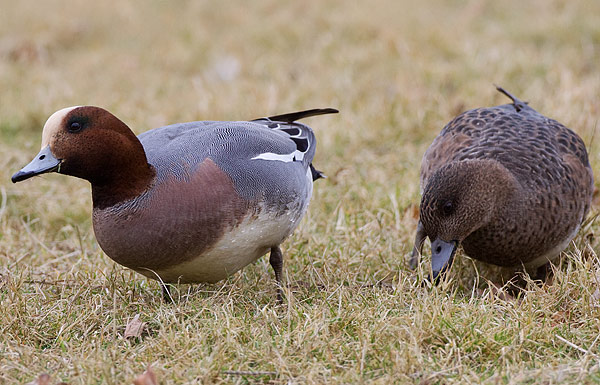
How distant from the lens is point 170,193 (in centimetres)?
274

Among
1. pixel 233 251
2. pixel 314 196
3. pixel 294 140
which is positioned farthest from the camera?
pixel 314 196

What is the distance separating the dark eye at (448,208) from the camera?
303cm

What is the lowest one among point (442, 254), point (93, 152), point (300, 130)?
point (442, 254)

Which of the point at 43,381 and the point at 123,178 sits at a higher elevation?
the point at 123,178

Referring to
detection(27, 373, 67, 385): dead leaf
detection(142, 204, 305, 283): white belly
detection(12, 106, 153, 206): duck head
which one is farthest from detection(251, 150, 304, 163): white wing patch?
detection(27, 373, 67, 385): dead leaf

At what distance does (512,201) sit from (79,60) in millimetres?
4692

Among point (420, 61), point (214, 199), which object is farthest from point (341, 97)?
point (214, 199)

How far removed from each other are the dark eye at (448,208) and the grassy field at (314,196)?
260 millimetres

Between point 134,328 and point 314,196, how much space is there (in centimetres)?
173

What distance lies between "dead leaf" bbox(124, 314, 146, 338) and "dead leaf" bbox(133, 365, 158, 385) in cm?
39

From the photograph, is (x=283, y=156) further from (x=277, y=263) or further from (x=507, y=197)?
(x=507, y=197)

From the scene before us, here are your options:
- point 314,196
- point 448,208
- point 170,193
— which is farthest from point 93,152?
point 314,196

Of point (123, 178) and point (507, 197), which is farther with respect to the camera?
point (507, 197)

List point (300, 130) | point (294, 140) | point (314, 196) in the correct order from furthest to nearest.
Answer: point (314, 196) → point (300, 130) → point (294, 140)
